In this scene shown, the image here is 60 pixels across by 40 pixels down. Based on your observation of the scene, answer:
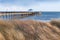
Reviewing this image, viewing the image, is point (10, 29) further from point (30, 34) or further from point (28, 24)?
point (28, 24)

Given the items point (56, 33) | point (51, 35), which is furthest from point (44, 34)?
point (56, 33)

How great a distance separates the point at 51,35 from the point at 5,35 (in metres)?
4.87

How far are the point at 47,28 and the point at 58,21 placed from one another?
10.0 ft

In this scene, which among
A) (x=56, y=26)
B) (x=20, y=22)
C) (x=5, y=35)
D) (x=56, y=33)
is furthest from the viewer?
(x=56, y=26)

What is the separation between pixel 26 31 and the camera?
1426 cm

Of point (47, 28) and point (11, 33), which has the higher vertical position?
point (11, 33)

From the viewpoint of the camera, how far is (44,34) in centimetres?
1568

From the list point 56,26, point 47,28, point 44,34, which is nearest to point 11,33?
point 44,34

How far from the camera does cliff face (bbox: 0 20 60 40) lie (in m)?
12.3

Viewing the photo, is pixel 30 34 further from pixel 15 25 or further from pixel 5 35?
pixel 5 35

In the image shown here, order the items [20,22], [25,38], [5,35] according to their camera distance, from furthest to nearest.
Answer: [20,22] → [25,38] → [5,35]

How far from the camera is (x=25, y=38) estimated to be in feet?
44.3

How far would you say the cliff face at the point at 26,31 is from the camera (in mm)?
12273

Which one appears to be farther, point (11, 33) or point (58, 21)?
point (58, 21)
